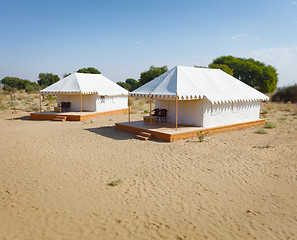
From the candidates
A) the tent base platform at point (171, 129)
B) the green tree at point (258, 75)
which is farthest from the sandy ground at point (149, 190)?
the green tree at point (258, 75)

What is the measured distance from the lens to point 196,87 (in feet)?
39.2

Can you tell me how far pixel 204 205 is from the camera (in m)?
5.16

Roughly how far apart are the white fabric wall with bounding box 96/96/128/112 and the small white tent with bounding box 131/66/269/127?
628cm

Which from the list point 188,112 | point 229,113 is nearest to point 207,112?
point 188,112

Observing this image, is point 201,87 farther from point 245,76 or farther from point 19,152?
point 245,76

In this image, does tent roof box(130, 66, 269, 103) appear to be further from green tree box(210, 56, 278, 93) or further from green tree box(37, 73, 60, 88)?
green tree box(37, 73, 60, 88)

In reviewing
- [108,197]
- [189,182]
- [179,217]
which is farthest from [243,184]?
[108,197]

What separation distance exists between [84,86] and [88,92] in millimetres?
960

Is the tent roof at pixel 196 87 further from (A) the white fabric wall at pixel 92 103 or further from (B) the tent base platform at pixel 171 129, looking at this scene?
(A) the white fabric wall at pixel 92 103

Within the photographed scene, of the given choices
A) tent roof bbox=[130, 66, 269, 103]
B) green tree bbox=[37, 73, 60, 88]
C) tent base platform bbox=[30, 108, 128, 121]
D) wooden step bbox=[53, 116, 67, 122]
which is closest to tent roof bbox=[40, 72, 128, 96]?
tent base platform bbox=[30, 108, 128, 121]

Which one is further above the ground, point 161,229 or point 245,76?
point 245,76

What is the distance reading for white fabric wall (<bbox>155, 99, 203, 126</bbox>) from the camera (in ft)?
39.5

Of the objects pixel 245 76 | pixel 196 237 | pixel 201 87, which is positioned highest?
pixel 245 76

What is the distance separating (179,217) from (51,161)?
16.6 ft
